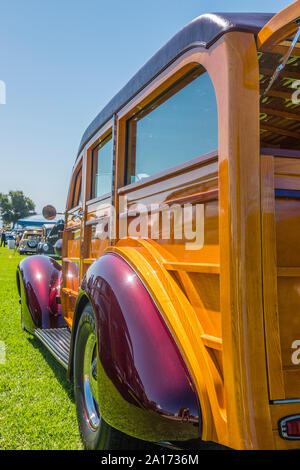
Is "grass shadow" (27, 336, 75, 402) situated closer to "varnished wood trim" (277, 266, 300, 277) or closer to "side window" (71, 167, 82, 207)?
"side window" (71, 167, 82, 207)

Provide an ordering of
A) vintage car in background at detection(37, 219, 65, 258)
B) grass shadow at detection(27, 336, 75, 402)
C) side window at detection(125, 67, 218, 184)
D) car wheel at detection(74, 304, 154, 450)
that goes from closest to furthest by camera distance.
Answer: side window at detection(125, 67, 218, 184), car wheel at detection(74, 304, 154, 450), grass shadow at detection(27, 336, 75, 402), vintage car in background at detection(37, 219, 65, 258)

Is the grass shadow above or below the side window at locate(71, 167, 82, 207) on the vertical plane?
below

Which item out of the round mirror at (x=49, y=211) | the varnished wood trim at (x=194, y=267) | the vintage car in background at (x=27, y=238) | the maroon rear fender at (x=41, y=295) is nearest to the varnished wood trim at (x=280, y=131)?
the varnished wood trim at (x=194, y=267)

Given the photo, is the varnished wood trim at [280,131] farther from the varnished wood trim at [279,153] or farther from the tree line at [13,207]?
the tree line at [13,207]

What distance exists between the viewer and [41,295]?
396 cm

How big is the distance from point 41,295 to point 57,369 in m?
0.79

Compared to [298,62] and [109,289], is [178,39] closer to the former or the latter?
[298,62]

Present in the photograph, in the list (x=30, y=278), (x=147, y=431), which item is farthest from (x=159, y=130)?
(x=30, y=278)

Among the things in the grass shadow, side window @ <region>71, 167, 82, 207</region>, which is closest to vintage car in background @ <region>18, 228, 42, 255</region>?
the grass shadow

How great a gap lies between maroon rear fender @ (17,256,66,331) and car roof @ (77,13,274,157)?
2.23 metres

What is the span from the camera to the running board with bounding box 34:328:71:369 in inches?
111

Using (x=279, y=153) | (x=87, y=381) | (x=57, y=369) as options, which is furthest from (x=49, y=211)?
(x=279, y=153)

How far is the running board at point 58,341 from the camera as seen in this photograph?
2812 mm
